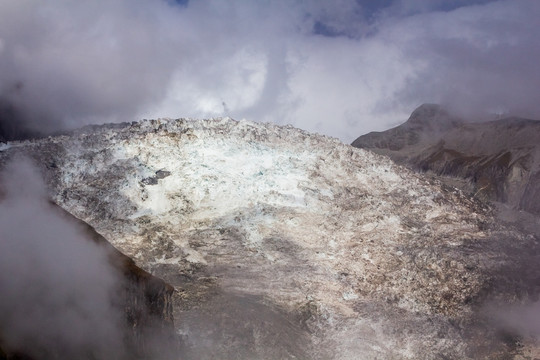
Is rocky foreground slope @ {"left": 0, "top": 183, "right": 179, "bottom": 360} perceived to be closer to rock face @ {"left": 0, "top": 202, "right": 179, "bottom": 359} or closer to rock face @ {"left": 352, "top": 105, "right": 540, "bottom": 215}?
rock face @ {"left": 0, "top": 202, "right": 179, "bottom": 359}

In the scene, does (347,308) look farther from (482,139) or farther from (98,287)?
(482,139)

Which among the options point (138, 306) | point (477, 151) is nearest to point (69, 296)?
point (138, 306)

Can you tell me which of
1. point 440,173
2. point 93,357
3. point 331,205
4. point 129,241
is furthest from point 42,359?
point 440,173

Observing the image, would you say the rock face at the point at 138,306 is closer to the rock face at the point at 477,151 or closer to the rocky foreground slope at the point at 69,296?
the rocky foreground slope at the point at 69,296

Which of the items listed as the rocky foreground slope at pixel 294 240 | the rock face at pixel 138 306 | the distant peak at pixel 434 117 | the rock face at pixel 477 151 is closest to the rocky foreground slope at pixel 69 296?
the rock face at pixel 138 306

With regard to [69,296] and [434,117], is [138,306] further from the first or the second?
[434,117]

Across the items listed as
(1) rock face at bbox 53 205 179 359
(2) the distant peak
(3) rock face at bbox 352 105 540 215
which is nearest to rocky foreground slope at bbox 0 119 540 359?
(1) rock face at bbox 53 205 179 359
